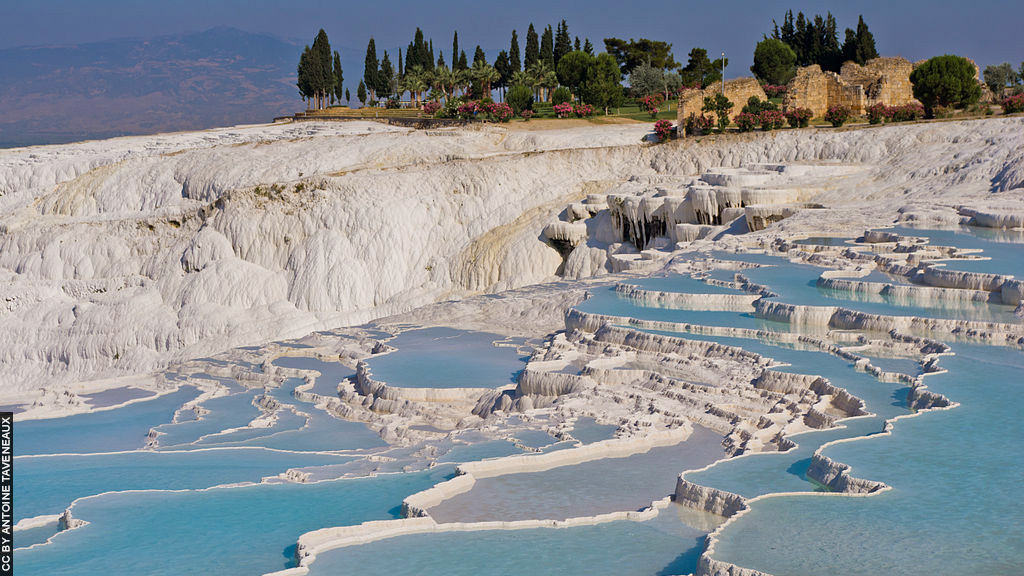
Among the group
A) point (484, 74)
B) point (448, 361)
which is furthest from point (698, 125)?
point (484, 74)

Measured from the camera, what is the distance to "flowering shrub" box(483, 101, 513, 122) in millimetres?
41438

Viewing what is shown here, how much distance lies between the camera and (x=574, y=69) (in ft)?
176

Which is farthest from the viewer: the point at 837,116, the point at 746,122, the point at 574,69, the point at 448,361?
the point at 574,69

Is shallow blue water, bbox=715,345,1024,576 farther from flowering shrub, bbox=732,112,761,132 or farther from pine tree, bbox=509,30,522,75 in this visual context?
pine tree, bbox=509,30,522,75

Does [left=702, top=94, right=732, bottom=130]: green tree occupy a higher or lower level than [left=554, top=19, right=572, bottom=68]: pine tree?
lower

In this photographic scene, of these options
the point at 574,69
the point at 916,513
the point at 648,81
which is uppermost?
the point at 574,69

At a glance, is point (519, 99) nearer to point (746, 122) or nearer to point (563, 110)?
point (563, 110)

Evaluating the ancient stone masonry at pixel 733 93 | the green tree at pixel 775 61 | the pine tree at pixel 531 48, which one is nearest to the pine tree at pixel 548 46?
the pine tree at pixel 531 48

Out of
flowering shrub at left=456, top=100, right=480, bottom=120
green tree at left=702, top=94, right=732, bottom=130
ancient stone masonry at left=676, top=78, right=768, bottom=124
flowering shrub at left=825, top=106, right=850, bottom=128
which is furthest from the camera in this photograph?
flowering shrub at left=456, top=100, right=480, bottom=120

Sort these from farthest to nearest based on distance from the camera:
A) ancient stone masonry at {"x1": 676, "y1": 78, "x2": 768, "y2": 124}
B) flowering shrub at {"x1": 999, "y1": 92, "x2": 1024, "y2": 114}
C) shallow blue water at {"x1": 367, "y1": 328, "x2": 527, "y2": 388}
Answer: ancient stone masonry at {"x1": 676, "y1": 78, "x2": 768, "y2": 124}
flowering shrub at {"x1": 999, "y1": 92, "x2": 1024, "y2": 114}
shallow blue water at {"x1": 367, "y1": 328, "x2": 527, "y2": 388}

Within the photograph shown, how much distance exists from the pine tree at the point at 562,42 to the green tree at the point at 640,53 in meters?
5.39

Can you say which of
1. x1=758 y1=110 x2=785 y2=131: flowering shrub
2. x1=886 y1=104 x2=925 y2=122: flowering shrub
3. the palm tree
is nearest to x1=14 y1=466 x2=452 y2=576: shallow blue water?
x1=758 y1=110 x2=785 y2=131: flowering shrub

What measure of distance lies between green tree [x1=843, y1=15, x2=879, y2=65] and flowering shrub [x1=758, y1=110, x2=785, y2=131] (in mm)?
24861

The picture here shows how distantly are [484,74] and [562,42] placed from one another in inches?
302
